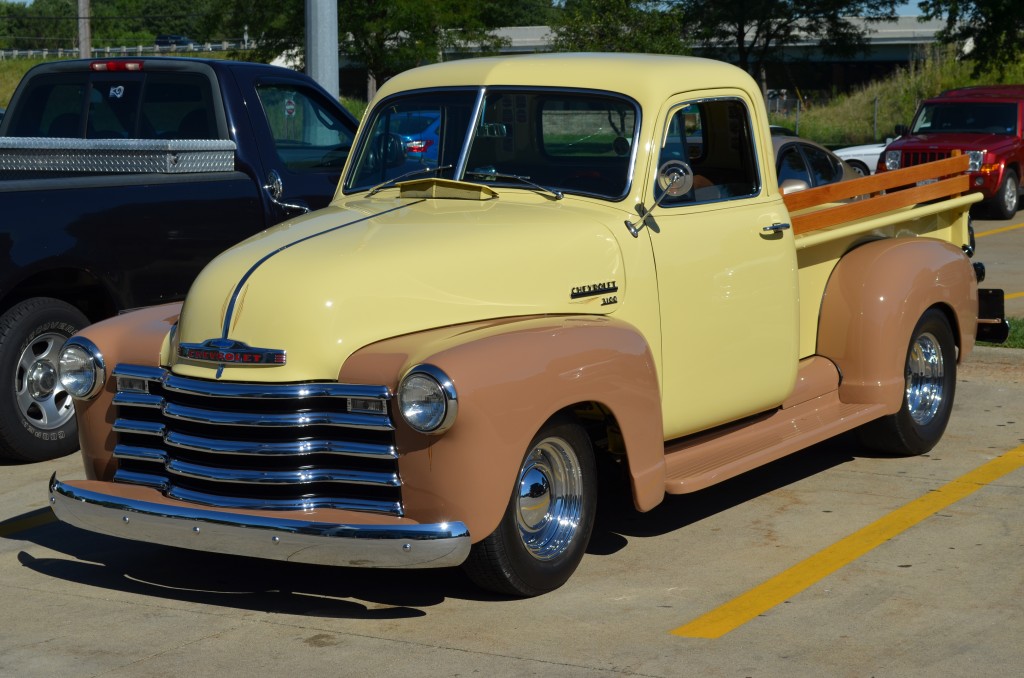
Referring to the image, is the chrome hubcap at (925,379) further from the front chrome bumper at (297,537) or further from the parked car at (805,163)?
the parked car at (805,163)

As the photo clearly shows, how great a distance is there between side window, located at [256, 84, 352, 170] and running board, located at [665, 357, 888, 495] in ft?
11.3

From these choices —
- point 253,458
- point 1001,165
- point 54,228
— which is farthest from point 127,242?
point 1001,165

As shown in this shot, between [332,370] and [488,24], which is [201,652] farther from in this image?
[488,24]

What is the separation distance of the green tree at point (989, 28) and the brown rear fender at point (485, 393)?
27.2 metres

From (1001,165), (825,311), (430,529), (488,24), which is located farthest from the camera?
(488,24)

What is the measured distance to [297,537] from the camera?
4645 mm

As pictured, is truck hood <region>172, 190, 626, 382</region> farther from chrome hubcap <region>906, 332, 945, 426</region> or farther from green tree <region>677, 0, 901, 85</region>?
green tree <region>677, 0, 901, 85</region>

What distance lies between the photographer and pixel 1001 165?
65.6 ft

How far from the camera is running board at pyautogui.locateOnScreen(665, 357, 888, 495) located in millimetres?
5758

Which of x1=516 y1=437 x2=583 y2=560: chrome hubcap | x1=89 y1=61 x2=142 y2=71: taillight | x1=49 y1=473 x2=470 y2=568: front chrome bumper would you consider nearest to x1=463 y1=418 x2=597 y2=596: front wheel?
x1=516 y1=437 x2=583 y2=560: chrome hubcap

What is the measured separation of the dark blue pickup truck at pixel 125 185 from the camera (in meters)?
7.22

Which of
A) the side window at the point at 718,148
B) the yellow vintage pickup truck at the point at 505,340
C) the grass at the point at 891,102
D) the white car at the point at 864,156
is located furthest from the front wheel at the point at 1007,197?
the side window at the point at 718,148

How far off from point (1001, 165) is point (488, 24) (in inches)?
1073

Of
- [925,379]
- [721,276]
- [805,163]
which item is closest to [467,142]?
[721,276]
